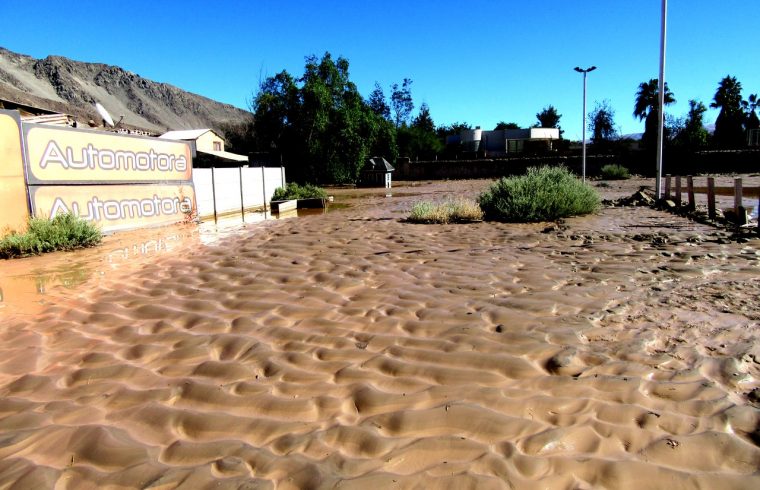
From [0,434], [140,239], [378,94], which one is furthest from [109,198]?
[378,94]

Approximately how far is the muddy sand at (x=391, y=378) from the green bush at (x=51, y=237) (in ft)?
9.98

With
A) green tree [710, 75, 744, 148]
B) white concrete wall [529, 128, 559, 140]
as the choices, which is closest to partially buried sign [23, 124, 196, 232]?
white concrete wall [529, 128, 559, 140]

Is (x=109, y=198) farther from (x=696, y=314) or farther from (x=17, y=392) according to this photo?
(x=696, y=314)

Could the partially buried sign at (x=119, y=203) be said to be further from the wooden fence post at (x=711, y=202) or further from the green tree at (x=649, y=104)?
the green tree at (x=649, y=104)

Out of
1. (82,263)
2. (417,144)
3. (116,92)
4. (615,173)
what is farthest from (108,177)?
(116,92)

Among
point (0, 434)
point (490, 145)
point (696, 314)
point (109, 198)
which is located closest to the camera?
point (0, 434)

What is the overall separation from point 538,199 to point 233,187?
1139cm

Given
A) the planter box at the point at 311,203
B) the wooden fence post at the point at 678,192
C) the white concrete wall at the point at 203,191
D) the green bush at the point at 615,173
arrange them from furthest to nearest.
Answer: the green bush at the point at 615,173, the planter box at the point at 311,203, the white concrete wall at the point at 203,191, the wooden fence post at the point at 678,192

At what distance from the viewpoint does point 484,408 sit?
310 cm

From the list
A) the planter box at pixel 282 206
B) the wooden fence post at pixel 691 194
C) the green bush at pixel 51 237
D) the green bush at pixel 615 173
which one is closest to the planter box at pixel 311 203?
the planter box at pixel 282 206

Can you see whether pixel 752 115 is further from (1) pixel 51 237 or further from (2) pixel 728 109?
(1) pixel 51 237

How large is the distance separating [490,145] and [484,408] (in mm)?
64846

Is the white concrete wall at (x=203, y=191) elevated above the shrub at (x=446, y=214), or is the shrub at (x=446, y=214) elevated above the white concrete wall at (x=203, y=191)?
the white concrete wall at (x=203, y=191)

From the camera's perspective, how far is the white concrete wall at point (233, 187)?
1747cm
